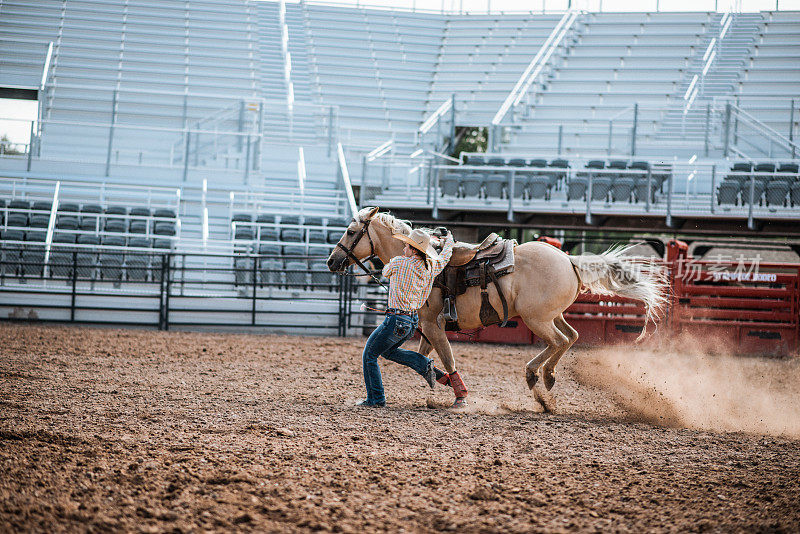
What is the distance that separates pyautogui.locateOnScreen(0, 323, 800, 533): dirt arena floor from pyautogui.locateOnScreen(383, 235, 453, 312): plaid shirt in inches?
33.1

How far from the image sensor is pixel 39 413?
529cm

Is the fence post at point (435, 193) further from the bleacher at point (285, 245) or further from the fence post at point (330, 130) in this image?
the fence post at point (330, 130)

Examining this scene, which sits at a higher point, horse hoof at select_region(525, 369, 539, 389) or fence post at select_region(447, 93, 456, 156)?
fence post at select_region(447, 93, 456, 156)

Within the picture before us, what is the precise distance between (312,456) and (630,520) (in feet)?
5.79

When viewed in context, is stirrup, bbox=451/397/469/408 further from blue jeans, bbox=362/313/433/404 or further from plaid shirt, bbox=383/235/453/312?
plaid shirt, bbox=383/235/453/312

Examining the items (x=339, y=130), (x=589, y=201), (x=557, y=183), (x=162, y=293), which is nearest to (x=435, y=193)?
(x=557, y=183)

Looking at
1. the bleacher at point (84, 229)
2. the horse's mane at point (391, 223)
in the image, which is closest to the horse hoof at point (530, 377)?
the horse's mane at point (391, 223)

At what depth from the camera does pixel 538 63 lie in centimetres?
2423

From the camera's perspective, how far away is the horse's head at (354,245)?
20.8 feet

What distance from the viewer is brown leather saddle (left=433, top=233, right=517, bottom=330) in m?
6.28

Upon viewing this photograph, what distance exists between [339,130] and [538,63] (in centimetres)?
857

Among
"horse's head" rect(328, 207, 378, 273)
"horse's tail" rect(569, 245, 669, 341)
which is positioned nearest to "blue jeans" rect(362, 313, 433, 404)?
"horse's head" rect(328, 207, 378, 273)

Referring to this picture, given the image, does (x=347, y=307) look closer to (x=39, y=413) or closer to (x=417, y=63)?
(x=39, y=413)

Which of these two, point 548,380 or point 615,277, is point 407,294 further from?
point 615,277
